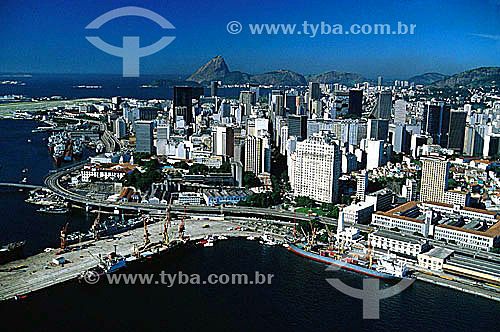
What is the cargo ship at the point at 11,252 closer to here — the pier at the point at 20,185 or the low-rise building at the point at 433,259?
the pier at the point at 20,185

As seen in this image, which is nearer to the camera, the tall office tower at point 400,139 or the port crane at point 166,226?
the port crane at point 166,226

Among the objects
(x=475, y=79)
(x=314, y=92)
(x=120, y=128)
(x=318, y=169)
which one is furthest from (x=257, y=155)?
(x=475, y=79)

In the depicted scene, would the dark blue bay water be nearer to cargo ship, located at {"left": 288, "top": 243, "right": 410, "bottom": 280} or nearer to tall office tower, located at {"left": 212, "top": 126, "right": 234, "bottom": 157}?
cargo ship, located at {"left": 288, "top": 243, "right": 410, "bottom": 280}

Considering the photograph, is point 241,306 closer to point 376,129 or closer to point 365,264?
point 365,264

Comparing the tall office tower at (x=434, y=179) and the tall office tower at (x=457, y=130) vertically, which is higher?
the tall office tower at (x=457, y=130)

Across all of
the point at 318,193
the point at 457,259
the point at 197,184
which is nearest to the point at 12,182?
the point at 197,184

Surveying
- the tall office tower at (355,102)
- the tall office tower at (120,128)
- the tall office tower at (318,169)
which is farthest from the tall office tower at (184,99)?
the tall office tower at (318,169)

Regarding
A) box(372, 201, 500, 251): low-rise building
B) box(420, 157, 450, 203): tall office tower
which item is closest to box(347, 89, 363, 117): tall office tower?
box(420, 157, 450, 203): tall office tower
